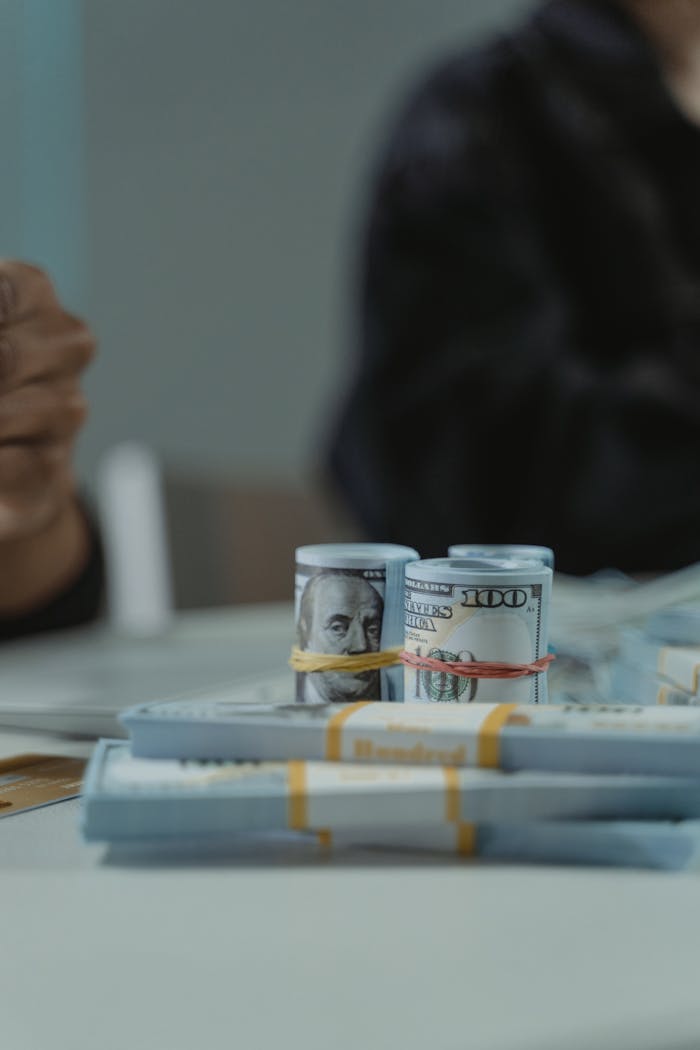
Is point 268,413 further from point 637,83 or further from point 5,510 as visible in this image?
point 5,510

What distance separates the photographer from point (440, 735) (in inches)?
15.9

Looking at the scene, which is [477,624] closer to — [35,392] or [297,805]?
[297,805]

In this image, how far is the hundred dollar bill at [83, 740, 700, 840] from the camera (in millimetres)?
385

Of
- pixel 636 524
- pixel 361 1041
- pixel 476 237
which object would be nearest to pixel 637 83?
pixel 476 237

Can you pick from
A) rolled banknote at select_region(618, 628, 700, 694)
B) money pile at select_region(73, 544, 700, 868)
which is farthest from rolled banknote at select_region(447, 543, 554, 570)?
money pile at select_region(73, 544, 700, 868)

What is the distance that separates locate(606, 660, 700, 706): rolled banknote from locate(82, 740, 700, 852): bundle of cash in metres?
0.12

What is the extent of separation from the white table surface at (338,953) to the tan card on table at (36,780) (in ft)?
0.19

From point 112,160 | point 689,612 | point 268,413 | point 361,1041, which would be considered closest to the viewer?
point 361,1041

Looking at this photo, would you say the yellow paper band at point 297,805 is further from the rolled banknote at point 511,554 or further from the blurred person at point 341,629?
the rolled banknote at point 511,554

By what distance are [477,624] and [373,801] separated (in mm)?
123

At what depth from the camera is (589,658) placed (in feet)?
2.15

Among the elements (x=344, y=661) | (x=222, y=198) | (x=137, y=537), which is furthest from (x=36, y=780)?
(x=222, y=198)

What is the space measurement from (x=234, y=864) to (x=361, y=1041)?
0.44 ft

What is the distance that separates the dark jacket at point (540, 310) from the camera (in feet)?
4.72
